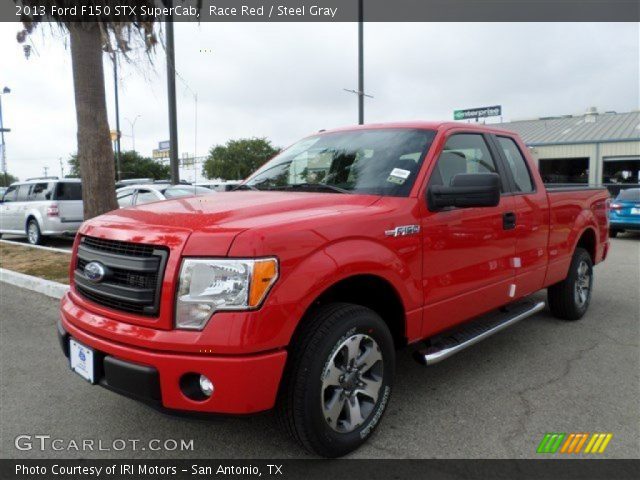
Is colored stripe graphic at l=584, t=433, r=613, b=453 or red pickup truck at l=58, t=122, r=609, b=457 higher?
red pickup truck at l=58, t=122, r=609, b=457

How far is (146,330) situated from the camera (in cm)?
246

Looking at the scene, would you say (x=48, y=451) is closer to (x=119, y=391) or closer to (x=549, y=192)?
(x=119, y=391)

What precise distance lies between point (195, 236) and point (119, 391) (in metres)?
0.89

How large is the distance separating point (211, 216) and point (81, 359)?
1.06 metres

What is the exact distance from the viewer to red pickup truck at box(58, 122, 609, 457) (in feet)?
7.75

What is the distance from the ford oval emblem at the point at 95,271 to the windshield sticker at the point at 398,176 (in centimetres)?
180

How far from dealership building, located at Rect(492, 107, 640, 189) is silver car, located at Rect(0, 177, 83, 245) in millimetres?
23660

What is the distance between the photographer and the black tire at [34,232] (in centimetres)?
1222

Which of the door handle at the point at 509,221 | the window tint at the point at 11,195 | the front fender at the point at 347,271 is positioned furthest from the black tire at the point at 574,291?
the window tint at the point at 11,195

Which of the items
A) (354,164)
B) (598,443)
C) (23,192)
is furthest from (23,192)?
(598,443)

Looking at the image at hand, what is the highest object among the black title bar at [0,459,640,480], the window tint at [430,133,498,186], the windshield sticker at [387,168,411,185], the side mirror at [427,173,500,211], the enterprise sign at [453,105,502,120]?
the enterprise sign at [453,105,502,120]

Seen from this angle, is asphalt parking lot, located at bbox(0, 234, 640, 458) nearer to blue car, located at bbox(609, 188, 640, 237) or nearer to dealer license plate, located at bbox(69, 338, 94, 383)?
dealer license plate, located at bbox(69, 338, 94, 383)

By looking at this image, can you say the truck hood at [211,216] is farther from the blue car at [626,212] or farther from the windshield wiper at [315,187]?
the blue car at [626,212]

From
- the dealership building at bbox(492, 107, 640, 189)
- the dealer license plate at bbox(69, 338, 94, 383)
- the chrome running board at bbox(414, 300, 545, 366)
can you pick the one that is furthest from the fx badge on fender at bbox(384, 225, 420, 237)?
the dealership building at bbox(492, 107, 640, 189)
